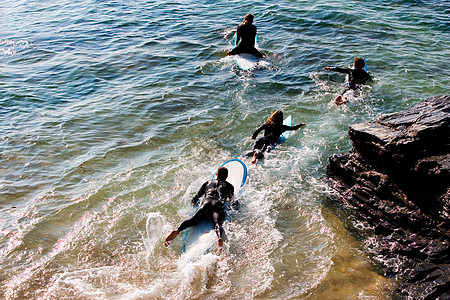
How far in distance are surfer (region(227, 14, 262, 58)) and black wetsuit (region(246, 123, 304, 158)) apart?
5.63 m

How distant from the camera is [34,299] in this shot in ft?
17.7

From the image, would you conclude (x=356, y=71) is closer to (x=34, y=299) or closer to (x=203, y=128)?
(x=203, y=128)

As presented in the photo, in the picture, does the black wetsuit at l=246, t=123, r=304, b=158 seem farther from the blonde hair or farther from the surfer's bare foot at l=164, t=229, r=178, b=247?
the surfer's bare foot at l=164, t=229, r=178, b=247

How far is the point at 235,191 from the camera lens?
773cm

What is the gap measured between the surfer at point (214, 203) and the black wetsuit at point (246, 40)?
7.82 m

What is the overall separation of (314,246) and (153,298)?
9.01 feet

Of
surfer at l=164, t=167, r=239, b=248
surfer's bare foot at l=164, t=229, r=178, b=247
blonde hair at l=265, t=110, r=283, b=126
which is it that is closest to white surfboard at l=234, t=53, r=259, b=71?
blonde hair at l=265, t=110, r=283, b=126

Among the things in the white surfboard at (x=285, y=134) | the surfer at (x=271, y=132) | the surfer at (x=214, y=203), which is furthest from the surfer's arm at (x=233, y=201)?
the white surfboard at (x=285, y=134)

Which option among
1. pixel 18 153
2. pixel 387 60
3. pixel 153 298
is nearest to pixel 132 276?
pixel 153 298

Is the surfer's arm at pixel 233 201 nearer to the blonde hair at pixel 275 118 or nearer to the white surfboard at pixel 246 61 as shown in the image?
the blonde hair at pixel 275 118

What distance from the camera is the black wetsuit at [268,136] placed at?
908 cm

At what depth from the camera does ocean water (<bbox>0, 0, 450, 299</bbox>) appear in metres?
5.84

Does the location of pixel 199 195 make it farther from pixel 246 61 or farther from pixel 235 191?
pixel 246 61

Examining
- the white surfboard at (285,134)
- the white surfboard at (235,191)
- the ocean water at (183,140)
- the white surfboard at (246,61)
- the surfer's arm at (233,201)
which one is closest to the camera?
the ocean water at (183,140)
